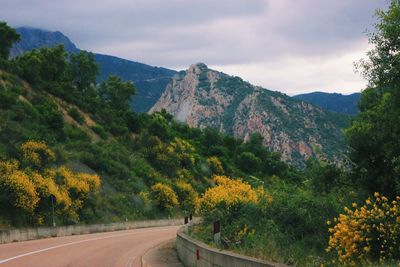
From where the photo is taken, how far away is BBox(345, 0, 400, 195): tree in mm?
17953

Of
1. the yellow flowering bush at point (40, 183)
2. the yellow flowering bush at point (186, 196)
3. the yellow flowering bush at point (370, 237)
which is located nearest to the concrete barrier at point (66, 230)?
the yellow flowering bush at point (40, 183)

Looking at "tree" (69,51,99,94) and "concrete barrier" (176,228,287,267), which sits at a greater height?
"tree" (69,51,99,94)

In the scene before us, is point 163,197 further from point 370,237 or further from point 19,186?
point 370,237

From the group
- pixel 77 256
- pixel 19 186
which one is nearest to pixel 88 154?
pixel 19 186

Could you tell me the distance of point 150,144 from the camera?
76.9 m

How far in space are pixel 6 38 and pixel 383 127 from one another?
7543 cm

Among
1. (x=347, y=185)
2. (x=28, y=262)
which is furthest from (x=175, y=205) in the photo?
(x=28, y=262)

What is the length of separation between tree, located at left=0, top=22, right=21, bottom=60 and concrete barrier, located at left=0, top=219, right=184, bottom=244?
46.2 m

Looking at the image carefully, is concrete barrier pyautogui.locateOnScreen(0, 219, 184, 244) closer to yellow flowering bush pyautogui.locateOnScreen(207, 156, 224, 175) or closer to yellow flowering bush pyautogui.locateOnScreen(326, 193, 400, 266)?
yellow flowering bush pyautogui.locateOnScreen(326, 193, 400, 266)

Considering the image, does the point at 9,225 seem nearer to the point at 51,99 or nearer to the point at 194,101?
the point at 51,99

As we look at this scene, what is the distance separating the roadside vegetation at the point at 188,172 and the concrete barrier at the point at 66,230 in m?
1.49

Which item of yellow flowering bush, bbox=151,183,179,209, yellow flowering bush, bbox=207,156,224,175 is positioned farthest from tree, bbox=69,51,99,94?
yellow flowering bush, bbox=151,183,179,209

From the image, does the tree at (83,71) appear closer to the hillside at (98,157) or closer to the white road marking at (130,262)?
the hillside at (98,157)

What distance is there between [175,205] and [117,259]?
41.7 meters
